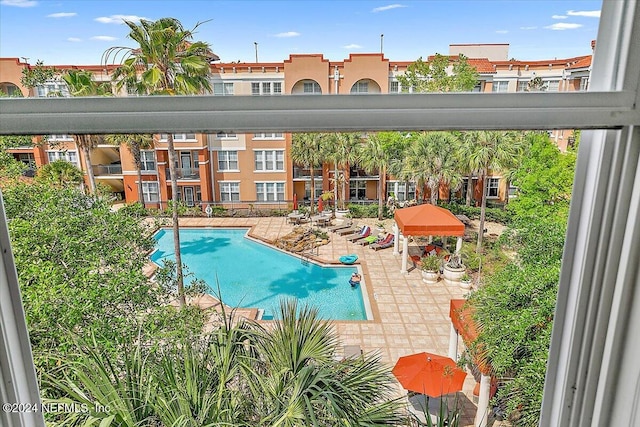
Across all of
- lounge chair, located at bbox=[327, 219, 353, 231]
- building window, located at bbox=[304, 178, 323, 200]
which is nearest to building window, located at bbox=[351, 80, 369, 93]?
lounge chair, located at bbox=[327, 219, 353, 231]

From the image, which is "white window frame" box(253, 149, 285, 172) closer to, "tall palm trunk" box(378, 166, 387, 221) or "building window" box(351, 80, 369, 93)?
"tall palm trunk" box(378, 166, 387, 221)

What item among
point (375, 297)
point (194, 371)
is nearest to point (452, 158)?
point (375, 297)

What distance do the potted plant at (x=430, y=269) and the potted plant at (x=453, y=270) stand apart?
0.16 meters

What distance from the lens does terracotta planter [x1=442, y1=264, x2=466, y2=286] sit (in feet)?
29.0

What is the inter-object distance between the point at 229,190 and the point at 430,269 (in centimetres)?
743

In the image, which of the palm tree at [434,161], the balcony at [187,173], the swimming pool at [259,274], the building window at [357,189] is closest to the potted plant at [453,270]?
the swimming pool at [259,274]

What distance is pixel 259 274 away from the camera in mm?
9734

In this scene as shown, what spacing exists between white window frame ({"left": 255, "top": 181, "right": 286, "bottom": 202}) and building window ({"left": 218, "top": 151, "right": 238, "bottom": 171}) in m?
0.94

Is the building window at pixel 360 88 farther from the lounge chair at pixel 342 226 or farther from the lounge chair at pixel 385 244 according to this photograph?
the lounge chair at pixel 342 226

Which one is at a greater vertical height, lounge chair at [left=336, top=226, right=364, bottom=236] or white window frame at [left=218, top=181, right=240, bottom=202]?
white window frame at [left=218, top=181, right=240, bottom=202]

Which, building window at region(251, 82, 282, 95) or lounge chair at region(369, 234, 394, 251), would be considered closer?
building window at region(251, 82, 282, 95)

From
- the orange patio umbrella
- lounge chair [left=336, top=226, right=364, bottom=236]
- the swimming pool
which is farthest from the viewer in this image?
lounge chair [left=336, top=226, right=364, bottom=236]

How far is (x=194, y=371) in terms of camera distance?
1554mm

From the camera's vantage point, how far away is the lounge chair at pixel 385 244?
430 inches
